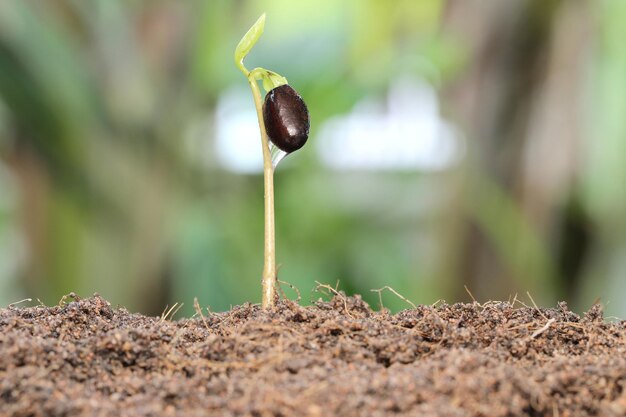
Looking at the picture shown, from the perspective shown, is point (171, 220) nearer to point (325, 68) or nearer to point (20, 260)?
point (20, 260)

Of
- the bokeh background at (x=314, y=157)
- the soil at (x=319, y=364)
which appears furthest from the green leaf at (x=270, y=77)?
the bokeh background at (x=314, y=157)

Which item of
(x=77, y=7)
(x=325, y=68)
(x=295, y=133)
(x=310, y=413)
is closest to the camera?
(x=310, y=413)

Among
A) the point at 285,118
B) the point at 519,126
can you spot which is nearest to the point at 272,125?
the point at 285,118

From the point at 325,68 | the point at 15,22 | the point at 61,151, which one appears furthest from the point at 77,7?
the point at 325,68

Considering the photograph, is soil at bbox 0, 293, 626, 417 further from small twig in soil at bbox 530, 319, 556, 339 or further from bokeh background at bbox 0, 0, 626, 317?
bokeh background at bbox 0, 0, 626, 317

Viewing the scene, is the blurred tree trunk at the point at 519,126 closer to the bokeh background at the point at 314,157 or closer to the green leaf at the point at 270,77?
the bokeh background at the point at 314,157
